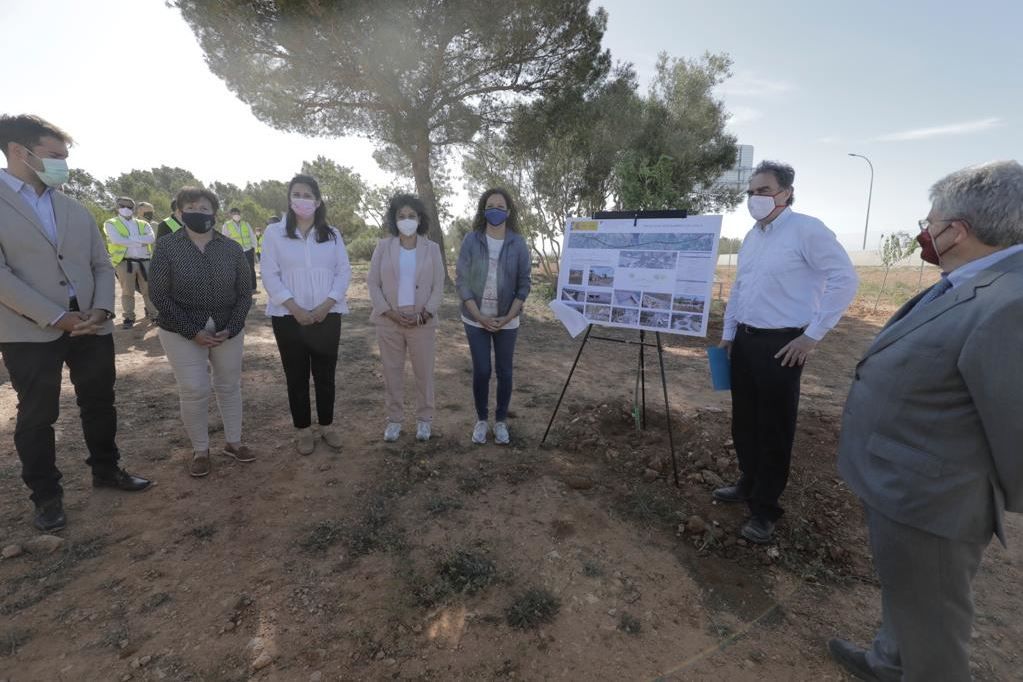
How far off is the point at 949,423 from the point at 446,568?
81.4 inches

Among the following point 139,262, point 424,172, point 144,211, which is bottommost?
point 139,262

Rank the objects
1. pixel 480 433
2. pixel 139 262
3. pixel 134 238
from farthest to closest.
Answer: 1. pixel 139 262
2. pixel 134 238
3. pixel 480 433

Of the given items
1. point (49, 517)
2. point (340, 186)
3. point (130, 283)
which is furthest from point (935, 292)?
point (340, 186)

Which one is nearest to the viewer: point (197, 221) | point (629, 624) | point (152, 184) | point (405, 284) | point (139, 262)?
point (629, 624)

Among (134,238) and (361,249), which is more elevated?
(361,249)

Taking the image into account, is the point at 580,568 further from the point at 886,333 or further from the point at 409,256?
the point at 409,256

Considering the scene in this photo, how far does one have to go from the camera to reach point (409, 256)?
3.39m

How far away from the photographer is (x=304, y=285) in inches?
124

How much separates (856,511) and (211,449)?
179 inches

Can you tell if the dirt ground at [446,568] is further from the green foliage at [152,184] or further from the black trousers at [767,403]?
the green foliage at [152,184]

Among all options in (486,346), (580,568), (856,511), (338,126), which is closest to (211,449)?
(486,346)

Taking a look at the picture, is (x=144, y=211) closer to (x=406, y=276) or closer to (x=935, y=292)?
(x=406, y=276)

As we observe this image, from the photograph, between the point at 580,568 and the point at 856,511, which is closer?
the point at 580,568

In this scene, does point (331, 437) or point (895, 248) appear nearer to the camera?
point (331, 437)
